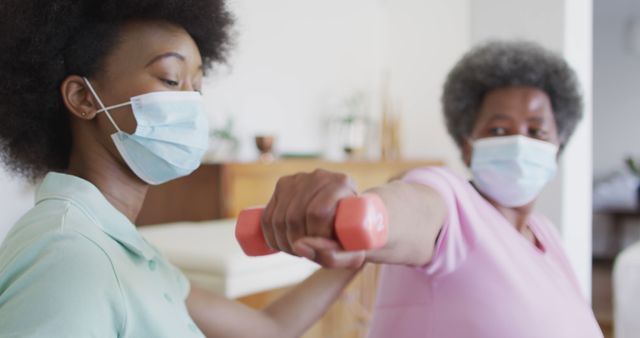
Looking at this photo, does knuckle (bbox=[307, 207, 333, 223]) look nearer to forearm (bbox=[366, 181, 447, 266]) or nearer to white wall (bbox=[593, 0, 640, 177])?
forearm (bbox=[366, 181, 447, 266])

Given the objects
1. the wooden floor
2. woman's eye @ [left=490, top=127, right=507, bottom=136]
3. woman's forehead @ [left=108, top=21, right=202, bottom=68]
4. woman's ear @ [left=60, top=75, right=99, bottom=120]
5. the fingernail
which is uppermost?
woman's forehead @ [left=108, top=21, right=202, bottom=68]

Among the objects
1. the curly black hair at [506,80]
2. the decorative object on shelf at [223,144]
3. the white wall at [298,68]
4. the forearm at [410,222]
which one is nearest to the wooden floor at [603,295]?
the white wall at [298,68]

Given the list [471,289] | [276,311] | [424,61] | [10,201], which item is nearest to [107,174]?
[276,311]

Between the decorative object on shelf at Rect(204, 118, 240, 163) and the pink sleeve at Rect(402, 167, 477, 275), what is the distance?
217cm

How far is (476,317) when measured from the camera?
988mm

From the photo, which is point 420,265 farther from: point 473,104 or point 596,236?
point 596,236

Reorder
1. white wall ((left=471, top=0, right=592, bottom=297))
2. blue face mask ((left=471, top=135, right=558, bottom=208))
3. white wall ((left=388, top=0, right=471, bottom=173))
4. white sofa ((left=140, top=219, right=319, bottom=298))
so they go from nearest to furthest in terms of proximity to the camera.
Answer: blue face mask ((left=471, top=135, right=558, bottom=208))
white sofa ((left=140, top=219, right=319, bottom=298))
white wall ((left=471, top=0, right=592, bottom=297))
white wall ((left=388, top=0, right=471, bottom=173))

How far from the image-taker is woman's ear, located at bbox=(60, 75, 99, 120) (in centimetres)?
102

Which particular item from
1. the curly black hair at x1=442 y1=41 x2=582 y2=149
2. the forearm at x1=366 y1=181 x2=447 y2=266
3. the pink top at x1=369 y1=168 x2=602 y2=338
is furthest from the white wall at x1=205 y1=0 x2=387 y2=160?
the forearm at x1=366 y1=181 x2=447 y2=266

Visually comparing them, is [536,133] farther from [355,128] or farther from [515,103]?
[355,128]

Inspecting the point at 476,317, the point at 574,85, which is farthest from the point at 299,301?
the point at 574,85

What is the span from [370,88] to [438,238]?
3.86m

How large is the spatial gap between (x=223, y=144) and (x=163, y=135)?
2.15m

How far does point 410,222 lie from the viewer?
2.54 ft
